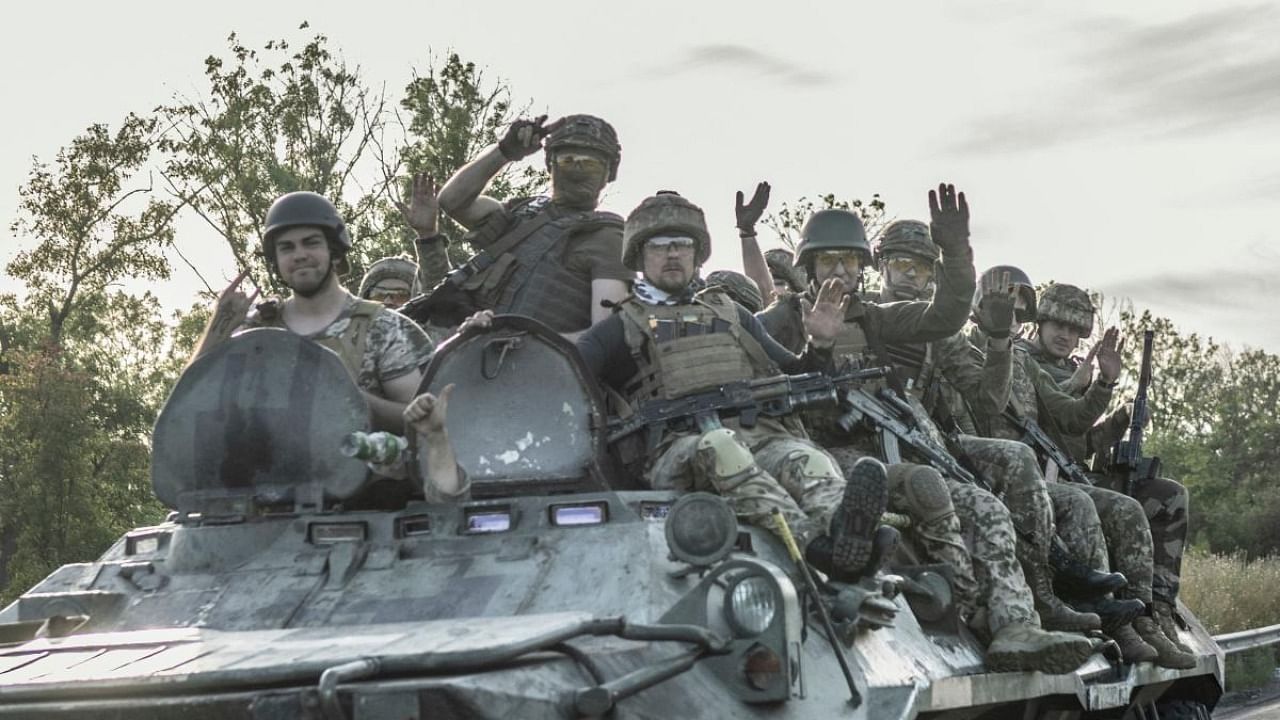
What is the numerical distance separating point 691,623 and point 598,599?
1.79 feet

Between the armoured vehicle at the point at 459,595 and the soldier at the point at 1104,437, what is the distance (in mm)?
2373

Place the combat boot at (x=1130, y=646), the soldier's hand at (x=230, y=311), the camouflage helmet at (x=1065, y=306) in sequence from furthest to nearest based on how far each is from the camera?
the camouflage helmet at (x=1065, y=306) < the combat boot at (x=1130, y=646) < the soldier's hand at (x=230, y=311)

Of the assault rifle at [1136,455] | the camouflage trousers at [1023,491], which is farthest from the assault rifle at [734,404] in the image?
the assault rifle at [1136,455]

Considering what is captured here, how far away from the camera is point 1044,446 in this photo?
1334cm

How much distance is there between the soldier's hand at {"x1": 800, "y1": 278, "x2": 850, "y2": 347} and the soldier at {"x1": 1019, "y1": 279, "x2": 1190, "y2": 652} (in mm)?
3745

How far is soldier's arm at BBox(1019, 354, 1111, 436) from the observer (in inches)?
536

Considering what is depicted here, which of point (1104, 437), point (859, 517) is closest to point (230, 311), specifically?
point (859, 517)

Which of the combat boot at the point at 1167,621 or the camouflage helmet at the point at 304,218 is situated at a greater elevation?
the camouflage helmet at the point at 304,218

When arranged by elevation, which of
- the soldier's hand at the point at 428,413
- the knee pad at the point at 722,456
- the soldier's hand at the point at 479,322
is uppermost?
the soldier's hand at the point at 479,322

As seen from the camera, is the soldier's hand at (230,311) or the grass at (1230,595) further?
the grass at (1230,595)

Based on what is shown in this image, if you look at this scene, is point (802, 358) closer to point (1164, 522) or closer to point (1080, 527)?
point (1080, 527)

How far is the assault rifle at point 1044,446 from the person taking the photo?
13.2 m

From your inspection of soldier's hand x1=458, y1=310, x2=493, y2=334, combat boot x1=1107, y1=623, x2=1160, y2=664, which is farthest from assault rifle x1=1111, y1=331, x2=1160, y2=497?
soldier's hand x1=458, y1=310, x2=493, y2=334

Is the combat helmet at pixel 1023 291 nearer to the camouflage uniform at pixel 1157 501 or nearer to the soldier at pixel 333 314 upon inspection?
the camouflage uniform at pixel 1157 501
